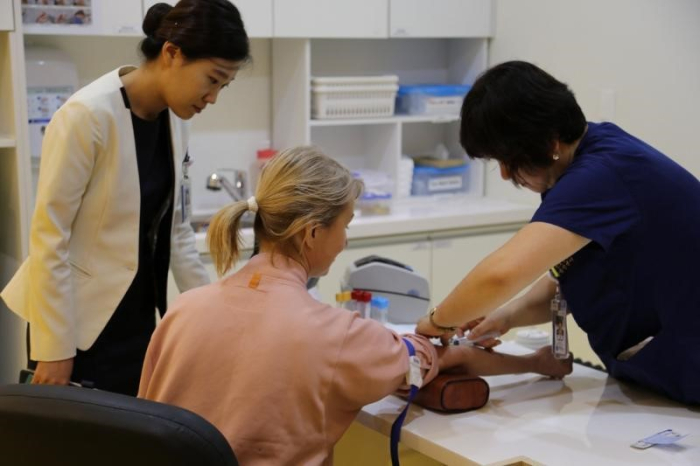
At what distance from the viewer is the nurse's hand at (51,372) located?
199 cm

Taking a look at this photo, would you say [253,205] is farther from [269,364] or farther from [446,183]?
[446,183]

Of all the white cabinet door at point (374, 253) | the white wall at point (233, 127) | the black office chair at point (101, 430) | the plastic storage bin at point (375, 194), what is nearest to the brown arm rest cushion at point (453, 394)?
the black office chair at point (101, 430)

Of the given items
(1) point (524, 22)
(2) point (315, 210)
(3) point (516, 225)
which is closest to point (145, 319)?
(2) point (315, 210)

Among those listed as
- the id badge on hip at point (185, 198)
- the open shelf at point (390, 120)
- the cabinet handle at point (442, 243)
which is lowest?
the cabinet handle at point (442, 243)

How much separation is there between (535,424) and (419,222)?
6.85 ft

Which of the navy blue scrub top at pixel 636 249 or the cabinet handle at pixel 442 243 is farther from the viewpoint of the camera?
the cabinet handle at pixel 442 243

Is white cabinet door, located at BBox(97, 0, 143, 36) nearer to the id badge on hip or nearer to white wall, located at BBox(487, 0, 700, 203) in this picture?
the id badge on hip

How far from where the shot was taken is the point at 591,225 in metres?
1.66

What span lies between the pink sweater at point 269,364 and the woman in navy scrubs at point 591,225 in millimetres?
299

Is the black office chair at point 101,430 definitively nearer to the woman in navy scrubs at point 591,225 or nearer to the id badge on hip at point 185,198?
the woman in navy scrubs at point 591,225

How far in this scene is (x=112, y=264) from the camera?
6.79 feet

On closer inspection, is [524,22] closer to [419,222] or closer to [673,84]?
[673,84]

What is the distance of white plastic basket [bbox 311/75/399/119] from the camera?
152 inches

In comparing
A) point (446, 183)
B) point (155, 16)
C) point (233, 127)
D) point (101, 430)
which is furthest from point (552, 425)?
point (446, 183)
